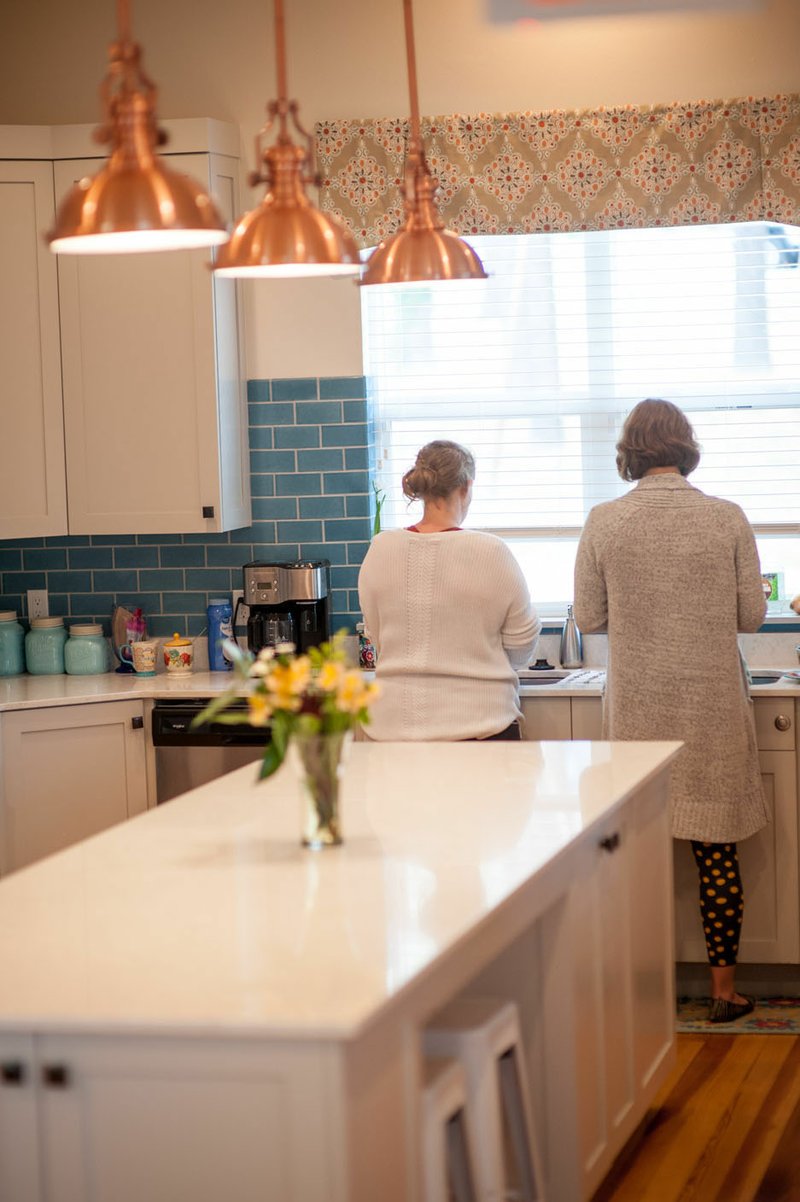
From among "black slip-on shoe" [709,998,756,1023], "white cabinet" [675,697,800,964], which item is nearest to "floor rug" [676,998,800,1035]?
"black slip-on shoe" [709,998,756,1023]

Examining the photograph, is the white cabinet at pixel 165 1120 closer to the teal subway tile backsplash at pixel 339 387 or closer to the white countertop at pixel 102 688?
the white countertop at pixel 102 688

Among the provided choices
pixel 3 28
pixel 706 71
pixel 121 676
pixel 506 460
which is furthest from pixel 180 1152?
pixel 3 28

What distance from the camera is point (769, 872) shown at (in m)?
4.54

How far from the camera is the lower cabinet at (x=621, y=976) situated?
297 centimetres

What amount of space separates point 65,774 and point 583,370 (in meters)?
2.18

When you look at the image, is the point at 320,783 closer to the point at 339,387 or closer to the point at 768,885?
the point at 768,885

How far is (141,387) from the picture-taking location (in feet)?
16.7

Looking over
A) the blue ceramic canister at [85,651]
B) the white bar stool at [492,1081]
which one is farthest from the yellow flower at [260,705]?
the blue ceramic canister at [85,651]

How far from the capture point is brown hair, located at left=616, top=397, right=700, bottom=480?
412 centimetres

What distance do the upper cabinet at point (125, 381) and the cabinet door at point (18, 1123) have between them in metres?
3.13

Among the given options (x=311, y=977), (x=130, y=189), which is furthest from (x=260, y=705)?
(x=130, y=189)

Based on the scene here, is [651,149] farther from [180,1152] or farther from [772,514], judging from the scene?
[180,1152]

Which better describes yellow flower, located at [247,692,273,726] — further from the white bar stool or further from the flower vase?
the white bar stool

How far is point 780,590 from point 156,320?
2.24m
